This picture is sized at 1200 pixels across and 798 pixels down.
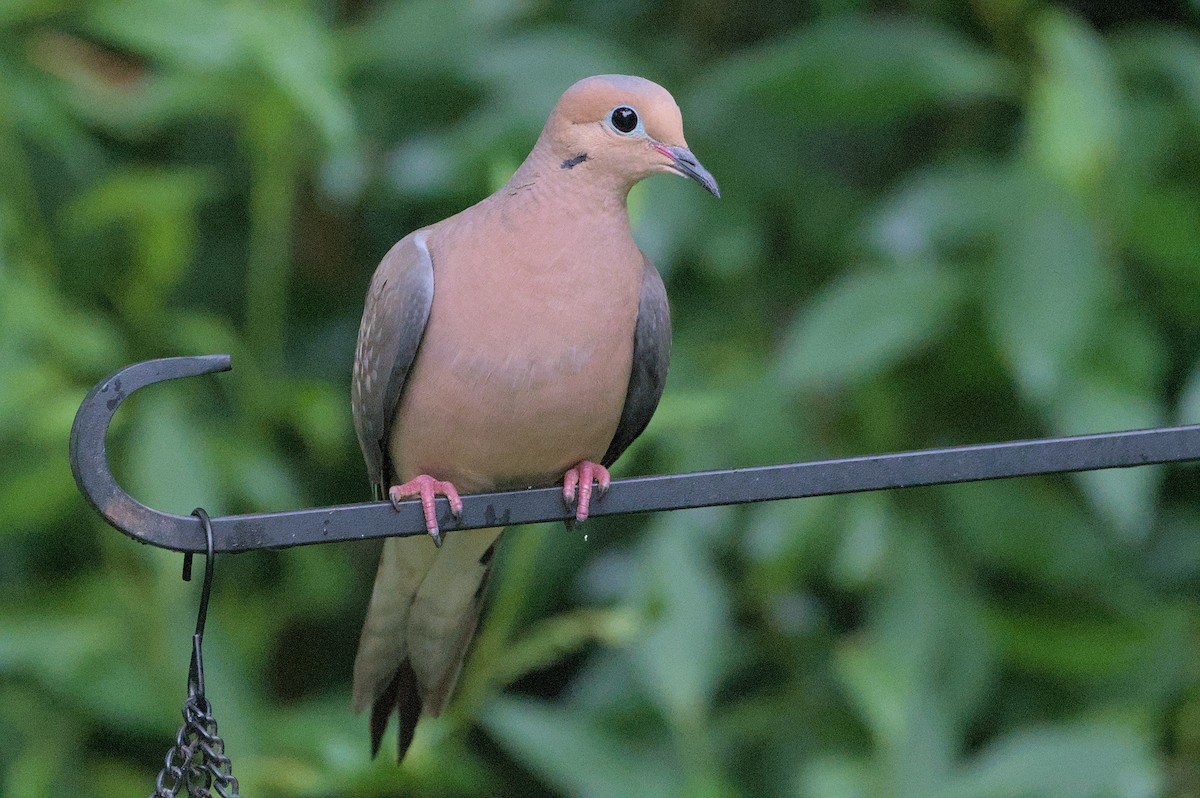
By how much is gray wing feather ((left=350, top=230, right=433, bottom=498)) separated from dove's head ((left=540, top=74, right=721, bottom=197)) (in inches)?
7.6

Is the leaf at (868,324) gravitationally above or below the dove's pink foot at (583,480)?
above

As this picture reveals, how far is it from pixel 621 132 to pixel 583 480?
0.36 metres

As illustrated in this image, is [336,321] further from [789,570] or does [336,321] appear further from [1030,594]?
[1030,594]

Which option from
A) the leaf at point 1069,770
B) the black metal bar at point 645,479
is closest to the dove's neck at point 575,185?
the black metal bar at point 645,479

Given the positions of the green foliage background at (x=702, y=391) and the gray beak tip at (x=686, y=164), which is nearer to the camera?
the gray beak tip at (x=686, y=164)

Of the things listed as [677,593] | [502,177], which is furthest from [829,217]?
[502,177]

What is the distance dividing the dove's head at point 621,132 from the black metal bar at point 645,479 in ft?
1.38

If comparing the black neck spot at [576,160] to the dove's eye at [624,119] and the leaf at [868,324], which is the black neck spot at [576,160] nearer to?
the dove's eye at [624,119]

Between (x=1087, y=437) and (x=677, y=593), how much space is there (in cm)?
129

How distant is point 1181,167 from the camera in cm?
271

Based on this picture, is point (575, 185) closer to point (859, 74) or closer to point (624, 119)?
point (624, 119)

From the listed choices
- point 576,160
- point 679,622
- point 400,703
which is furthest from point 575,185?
point 679,622

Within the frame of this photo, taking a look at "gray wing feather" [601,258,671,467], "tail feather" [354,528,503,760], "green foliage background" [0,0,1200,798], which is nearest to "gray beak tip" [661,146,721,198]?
"gray wing feather" [601,258,671,467]

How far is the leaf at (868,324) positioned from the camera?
2416mm
